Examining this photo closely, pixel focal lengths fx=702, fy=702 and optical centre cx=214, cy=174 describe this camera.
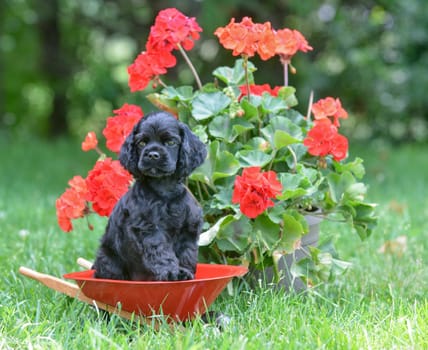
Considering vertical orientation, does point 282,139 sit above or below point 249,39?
below

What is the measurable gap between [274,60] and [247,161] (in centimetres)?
640

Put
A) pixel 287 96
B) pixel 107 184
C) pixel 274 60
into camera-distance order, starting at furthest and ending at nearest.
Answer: pixel 274 60, pixel 287 96, pixel 107 184

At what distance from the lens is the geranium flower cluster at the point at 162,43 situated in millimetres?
3518

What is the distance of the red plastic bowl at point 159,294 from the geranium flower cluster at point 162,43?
1.17 meters

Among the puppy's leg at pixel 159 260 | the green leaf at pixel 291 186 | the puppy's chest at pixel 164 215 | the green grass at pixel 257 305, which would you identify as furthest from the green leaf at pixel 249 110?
the puppy's leg at pixel 159 260

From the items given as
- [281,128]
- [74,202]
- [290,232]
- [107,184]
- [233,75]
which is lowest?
[290,232]

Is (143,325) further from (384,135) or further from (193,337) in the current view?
(384,135)

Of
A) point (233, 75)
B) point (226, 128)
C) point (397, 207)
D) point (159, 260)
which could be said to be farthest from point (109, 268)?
point (397, 207)

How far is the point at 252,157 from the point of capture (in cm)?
343

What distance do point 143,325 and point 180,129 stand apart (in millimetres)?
829

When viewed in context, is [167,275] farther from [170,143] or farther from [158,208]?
[170,143]

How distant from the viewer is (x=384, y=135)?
1224 centimetres

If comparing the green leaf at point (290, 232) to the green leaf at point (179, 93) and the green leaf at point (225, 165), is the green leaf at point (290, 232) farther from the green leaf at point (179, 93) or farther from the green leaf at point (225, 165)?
the green leaf at point (179, 93)

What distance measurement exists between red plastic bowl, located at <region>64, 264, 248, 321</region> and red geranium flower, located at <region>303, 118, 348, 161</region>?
2.74 feet
